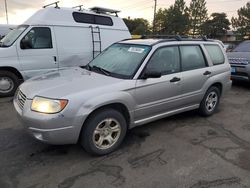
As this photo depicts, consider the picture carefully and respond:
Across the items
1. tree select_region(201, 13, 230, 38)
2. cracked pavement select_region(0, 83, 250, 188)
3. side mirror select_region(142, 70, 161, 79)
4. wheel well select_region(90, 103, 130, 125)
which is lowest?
cracked pavement select_region(0, 83, 250, 188)

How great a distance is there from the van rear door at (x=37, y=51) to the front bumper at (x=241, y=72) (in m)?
5.82

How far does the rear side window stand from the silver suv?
0.08 feet

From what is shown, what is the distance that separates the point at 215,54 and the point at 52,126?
3903 millimetres

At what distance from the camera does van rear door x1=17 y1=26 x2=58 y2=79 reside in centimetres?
668

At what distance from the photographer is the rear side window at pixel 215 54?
205 inches

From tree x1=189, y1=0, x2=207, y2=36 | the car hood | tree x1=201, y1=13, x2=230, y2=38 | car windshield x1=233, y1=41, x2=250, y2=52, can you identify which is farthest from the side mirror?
tree x1=201, y1=13, x2=230, y2=38

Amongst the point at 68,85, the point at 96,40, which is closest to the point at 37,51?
the point at 96,40

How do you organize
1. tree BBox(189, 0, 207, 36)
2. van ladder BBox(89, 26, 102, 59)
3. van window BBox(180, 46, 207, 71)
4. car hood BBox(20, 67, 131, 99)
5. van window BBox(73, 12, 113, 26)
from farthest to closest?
tree BBox(189, 0, 207, 36) < van ladder BBox(89, 26, 102, 59) < van window BBox(73, 12, 113, 26) < van window BBox(180, 46, 207, 71) < car hood BBox(20, 67, 131, 99)

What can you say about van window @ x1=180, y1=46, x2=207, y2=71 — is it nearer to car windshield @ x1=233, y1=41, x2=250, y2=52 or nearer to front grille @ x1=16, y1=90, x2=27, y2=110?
front grille @ x1=16, y1=90, x2=27, y2=110

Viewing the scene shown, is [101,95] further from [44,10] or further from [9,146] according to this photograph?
[44,10]

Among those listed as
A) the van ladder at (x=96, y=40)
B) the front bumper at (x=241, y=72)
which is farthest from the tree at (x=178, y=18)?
the van ladder at (x=96, y=40)

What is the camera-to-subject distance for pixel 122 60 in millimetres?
4168

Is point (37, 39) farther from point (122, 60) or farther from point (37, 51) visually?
point (122, 60)

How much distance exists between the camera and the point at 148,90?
12.8ft
